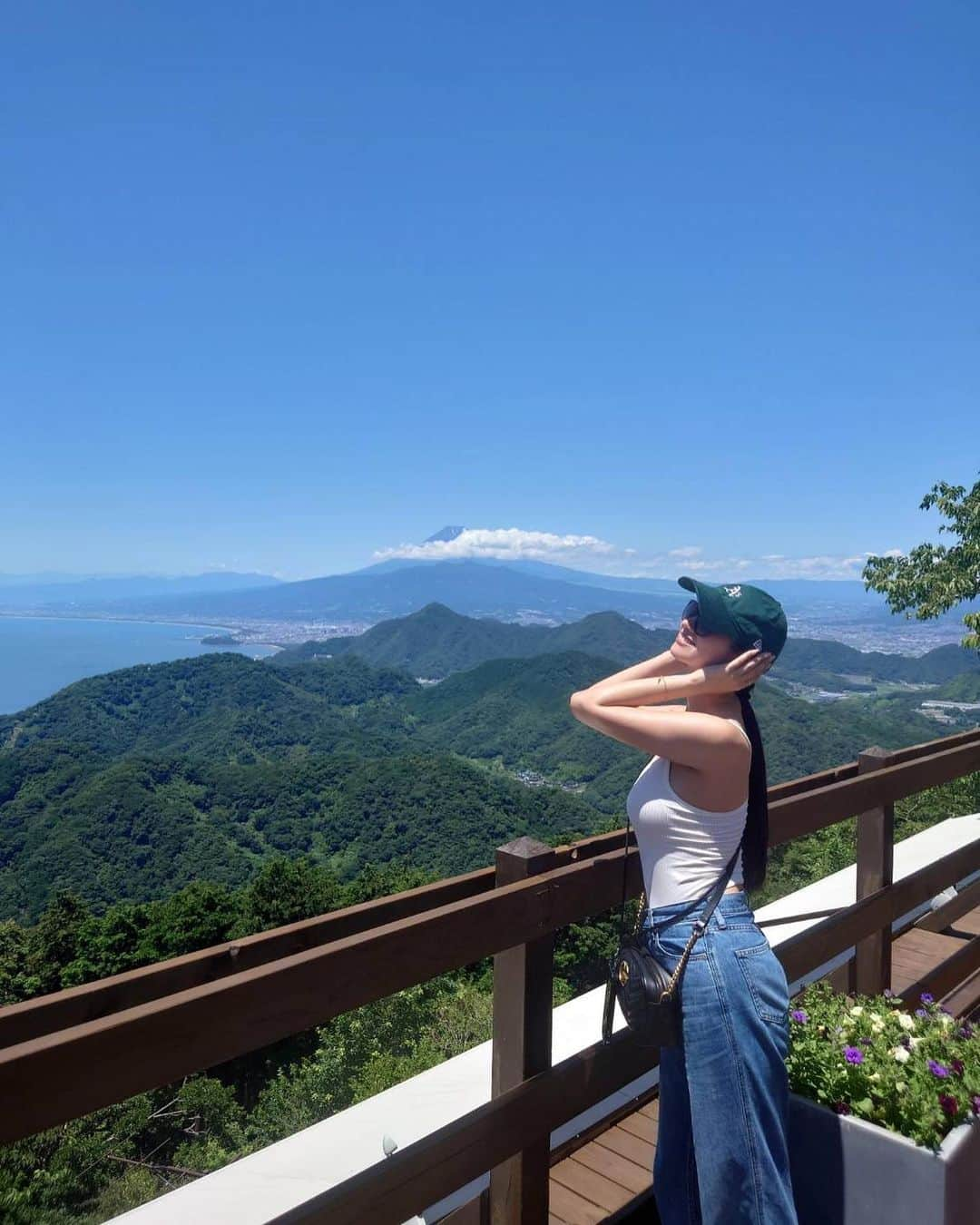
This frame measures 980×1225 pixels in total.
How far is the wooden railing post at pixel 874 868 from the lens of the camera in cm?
246

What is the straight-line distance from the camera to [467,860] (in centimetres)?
5938

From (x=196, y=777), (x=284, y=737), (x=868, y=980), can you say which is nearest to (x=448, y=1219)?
(x=868, y=980)

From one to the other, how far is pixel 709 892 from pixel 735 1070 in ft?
0.95

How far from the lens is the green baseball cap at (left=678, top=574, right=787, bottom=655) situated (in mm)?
1653

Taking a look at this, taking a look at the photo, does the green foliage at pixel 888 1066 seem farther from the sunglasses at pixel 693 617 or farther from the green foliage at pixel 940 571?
the green foliage at pixel 940 571

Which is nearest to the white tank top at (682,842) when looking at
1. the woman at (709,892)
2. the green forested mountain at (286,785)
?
the woman at (709,892)

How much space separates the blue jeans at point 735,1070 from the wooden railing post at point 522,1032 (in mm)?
238

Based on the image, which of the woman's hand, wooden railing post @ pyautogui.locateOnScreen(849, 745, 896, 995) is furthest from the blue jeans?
wooden railing post @ pyautogui.locateOnScreen(849, 745, 896, 995)

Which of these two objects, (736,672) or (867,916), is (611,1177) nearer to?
(867,916)

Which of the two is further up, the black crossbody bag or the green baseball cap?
the green baseball cap

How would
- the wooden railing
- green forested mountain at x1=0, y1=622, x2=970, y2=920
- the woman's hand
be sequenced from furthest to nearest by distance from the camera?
green forested mountain at x1=0, y1=622, x2=970, y2=920 < the woman's hand < the wooden railing

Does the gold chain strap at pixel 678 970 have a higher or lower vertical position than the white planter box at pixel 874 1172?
higher

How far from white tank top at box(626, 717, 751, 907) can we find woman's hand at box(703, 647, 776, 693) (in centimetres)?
7

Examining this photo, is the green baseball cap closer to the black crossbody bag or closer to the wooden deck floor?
the black crossbody bag
